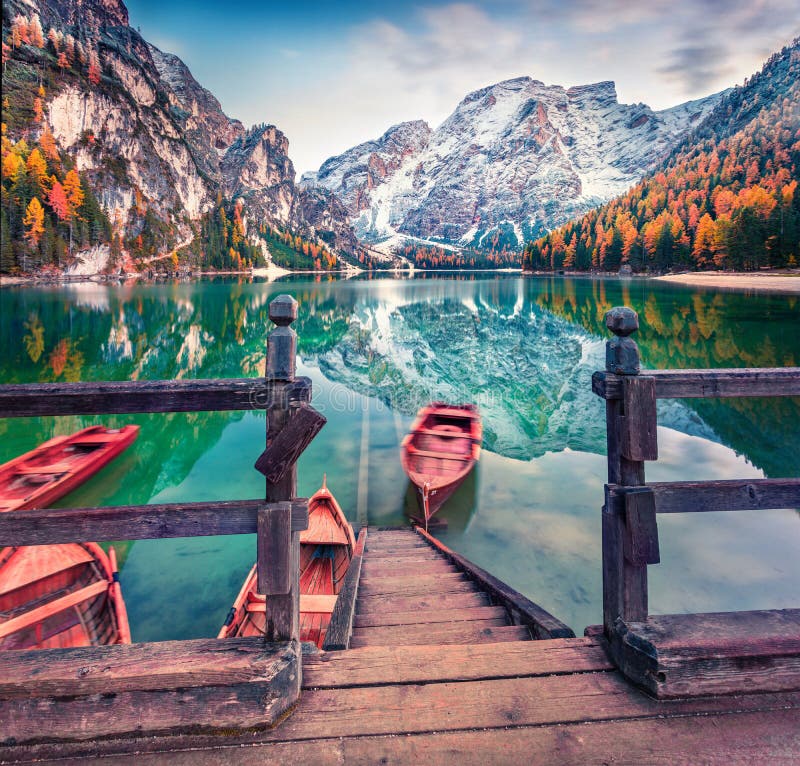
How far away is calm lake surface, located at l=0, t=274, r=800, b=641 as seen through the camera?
8.07 m

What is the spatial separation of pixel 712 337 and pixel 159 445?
35.7 metres

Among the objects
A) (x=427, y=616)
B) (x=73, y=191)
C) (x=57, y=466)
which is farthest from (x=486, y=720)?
(x=73, y=191)

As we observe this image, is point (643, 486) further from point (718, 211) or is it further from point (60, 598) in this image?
point (718, 211)

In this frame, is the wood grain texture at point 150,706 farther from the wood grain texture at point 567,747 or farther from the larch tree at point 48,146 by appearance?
the larch tree at point 48,146

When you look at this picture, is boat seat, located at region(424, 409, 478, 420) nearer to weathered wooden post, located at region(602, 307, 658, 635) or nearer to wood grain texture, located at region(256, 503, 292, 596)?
weathered wooden post, located at region(602, 307, 658, 635)

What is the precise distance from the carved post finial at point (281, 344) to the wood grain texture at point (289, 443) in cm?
30

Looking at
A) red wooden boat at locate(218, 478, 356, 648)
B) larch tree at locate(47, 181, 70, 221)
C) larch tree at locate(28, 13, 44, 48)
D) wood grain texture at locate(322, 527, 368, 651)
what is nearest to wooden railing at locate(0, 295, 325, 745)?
wood grain texture at locate(322, 527, 368, 651)

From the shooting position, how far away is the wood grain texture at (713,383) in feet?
10.4

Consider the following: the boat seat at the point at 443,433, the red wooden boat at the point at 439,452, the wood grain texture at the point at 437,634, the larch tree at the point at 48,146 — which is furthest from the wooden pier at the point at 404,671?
the larch tree at the point at 48,146

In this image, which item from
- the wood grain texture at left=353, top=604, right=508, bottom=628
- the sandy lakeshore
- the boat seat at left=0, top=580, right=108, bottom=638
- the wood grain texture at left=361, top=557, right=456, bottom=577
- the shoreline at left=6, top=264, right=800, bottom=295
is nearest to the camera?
the wood grain texture at left=353, top=604, right=508, bottom=628

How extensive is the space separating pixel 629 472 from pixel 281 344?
260 centimetres

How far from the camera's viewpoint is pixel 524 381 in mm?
26266

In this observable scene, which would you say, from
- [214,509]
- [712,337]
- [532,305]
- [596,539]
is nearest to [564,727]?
[214,509]

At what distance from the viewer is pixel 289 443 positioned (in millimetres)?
2766
